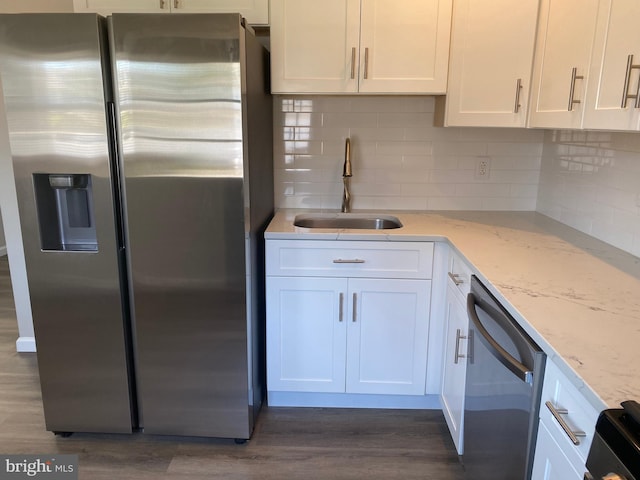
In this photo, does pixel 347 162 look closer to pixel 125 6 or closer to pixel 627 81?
pixel 125 6

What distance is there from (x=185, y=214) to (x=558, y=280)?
1.34m

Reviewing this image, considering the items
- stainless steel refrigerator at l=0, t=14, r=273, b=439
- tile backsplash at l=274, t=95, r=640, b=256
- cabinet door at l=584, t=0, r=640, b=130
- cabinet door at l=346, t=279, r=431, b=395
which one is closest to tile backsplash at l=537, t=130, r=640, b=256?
tile backsplash at l=274, t=95, r=640, b=256

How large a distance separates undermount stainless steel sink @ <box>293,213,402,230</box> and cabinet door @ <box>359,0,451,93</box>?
662 mm

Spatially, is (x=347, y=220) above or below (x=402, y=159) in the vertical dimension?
below

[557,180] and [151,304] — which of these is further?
[557,180]

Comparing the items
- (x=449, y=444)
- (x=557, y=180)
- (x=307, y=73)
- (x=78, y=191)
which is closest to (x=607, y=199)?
(x=557, y=180)

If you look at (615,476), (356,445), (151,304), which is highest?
(615,476)

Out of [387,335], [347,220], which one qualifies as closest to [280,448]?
[387,335]

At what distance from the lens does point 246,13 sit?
2.19 m

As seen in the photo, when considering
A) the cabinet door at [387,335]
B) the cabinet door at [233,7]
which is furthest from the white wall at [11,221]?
the cabinet door at [387,335]

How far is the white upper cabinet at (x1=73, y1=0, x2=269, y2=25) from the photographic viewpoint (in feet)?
7.14

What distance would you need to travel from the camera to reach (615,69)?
1.43 metres

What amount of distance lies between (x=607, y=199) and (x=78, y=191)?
2.16 meters

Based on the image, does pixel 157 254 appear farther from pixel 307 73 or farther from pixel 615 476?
pixel 615 476
